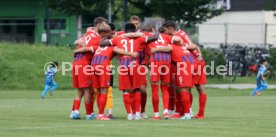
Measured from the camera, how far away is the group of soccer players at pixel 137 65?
1914cm

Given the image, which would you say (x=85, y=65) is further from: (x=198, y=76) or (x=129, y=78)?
(x=198, y=76)

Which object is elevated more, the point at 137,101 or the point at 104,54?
the point at 104,54

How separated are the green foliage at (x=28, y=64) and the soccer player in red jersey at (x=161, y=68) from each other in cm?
1932

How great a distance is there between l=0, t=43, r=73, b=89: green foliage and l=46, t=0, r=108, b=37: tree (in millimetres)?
10140

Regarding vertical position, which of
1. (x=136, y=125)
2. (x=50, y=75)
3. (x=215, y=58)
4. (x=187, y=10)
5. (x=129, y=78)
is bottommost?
(x=136, y=125)

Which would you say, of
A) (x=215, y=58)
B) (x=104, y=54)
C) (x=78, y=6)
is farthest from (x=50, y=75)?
(x=78, y=6)

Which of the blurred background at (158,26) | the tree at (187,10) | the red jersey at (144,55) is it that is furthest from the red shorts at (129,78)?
the tree at (187,10)

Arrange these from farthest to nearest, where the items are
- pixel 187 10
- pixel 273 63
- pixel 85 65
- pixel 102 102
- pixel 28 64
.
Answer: pixel 187 10 < pixel 273 63 < pixel 28 64 < pixel 85 65 < pixel 102 102

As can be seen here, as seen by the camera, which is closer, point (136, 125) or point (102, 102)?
point (136, 125)

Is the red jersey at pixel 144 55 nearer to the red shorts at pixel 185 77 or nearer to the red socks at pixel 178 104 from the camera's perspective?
the red shorts at pixel 185 77

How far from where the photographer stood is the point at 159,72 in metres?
19.3

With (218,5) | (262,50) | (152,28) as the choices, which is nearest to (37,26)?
(218,5)

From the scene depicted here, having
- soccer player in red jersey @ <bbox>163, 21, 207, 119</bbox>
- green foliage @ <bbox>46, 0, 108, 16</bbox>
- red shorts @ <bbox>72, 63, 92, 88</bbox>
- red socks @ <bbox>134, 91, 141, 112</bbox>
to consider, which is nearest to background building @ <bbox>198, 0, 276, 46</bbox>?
green foliage @ <bbox>46, 0, 108, 16</bbox>

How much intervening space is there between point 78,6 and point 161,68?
35.9m
